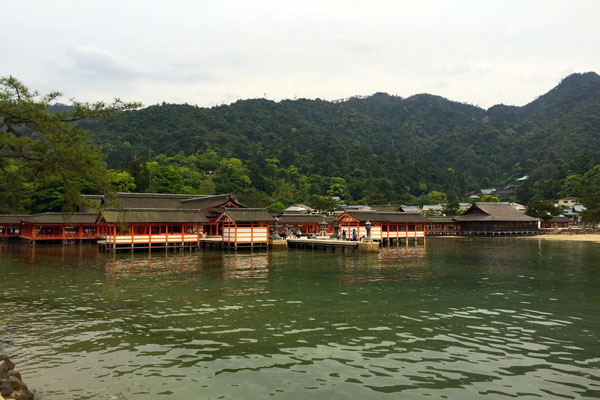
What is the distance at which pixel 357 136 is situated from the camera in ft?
622

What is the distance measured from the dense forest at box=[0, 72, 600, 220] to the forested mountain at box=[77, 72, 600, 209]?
0.36 m

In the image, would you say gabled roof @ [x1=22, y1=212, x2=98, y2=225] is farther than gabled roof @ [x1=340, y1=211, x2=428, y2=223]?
No

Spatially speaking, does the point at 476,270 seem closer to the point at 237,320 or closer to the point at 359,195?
the point at 237,320

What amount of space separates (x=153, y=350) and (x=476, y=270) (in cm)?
2371

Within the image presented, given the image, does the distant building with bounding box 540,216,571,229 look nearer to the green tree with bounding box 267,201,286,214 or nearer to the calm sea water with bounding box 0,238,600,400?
the green tree with bounding box 267,201,286,214

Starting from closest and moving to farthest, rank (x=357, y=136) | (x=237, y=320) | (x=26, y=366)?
(x=26, y=366) < (x=237, y=320) < (x=357, y=136)

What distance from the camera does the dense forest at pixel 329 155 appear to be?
10881 cm

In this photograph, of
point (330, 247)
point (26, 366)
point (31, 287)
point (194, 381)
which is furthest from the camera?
point (330, 247)

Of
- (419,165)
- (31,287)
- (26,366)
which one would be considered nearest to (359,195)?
(419,165)

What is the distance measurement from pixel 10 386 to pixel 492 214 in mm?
81535

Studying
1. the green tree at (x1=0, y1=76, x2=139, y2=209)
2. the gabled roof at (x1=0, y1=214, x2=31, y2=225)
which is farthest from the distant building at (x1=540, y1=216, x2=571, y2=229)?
the green tree at (x1=0, y1=76, x2=139, y2=209)

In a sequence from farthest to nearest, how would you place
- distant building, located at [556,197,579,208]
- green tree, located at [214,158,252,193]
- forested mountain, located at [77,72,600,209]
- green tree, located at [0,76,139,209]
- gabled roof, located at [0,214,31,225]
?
forested mountain, located at [77,72,600,209]
distant building, located at [556,197,579,208]
green tree, located at [214,158,252,193]
gabled roof, located at [0,214,31,225]
green tree, located at [0,76,139,209]

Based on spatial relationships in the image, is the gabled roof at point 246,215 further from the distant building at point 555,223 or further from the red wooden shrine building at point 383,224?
the distant building at point 555,223

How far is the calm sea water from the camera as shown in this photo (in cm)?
958
